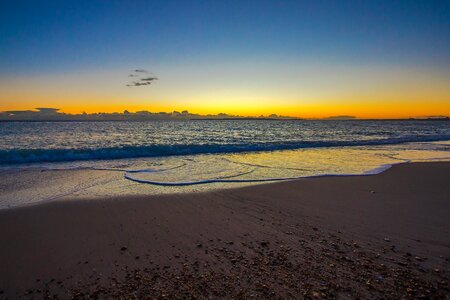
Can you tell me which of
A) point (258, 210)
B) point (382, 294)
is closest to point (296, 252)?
point (382, 294)

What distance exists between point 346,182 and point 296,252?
627cm

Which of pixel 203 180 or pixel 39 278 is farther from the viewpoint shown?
pixel 203 180

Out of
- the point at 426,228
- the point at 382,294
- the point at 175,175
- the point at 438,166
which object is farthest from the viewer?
the point at 438,166

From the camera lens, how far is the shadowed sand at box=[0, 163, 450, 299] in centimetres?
365

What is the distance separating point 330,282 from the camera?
3676 mm

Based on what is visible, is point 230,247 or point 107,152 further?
point 107,152

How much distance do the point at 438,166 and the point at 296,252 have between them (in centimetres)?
1289

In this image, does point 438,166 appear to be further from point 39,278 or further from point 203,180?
point 39,278

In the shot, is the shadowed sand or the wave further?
the wave

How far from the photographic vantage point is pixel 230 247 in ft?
15.7

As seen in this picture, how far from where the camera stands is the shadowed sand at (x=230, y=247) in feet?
12.0

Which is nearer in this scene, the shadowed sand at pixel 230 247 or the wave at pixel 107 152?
the shadowed sand at pixel 230 247

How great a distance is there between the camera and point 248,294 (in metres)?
3.47

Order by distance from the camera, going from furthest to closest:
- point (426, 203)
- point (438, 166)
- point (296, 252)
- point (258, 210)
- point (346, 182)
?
point (438, 166) → point (346, 182) → point (426, 203) → point (258, 210) → point (296, 252)
